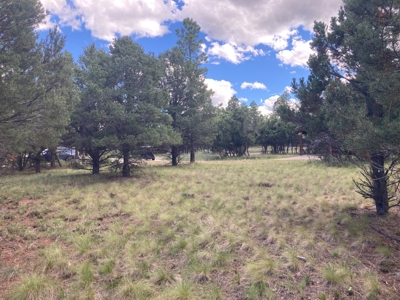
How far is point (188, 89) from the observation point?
18.3 m

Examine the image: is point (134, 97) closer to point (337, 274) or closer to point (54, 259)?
point (54, 259)

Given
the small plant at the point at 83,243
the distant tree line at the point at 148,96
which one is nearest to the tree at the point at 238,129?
the distant tree line at the point at 148,96

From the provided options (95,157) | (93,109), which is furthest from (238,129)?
(93,109)

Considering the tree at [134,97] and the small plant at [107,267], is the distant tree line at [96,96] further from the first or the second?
the small plant at [107,267]

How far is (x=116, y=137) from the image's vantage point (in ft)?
35.2

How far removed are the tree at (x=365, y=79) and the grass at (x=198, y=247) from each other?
139 cm

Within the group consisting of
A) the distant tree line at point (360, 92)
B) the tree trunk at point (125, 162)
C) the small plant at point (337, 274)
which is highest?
the distant tree line at point (360, 92)

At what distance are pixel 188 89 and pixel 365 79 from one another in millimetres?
14248

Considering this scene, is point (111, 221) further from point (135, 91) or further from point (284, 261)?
point (135, 91)

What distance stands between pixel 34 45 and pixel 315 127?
25.2 feet

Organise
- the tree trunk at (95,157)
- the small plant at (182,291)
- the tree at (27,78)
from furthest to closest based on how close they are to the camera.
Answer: the tree trunk at (95,157)
the tree at (27,78)
the small plant at (182,291)

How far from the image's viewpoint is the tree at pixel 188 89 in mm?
18016

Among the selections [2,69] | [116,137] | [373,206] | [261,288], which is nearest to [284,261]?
[261,288]

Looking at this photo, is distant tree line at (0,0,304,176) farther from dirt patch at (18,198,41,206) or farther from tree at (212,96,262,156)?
tree at (212,96,262,156)
